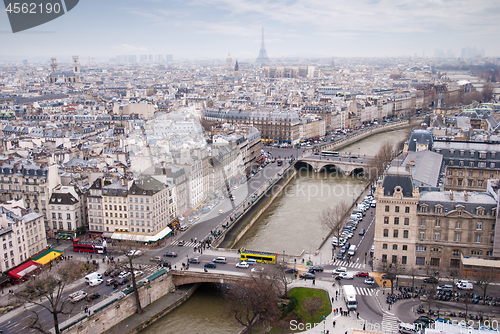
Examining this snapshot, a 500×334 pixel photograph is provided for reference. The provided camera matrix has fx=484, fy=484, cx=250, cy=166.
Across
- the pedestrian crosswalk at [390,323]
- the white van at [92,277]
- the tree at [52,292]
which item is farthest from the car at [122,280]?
the pedestrian crosswalk at [390,323]

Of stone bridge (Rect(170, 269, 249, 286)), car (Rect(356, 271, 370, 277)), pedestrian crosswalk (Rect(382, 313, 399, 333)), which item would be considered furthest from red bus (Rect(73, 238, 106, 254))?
pedestrian crosswalk (Rect(382, 313, 399, 333))

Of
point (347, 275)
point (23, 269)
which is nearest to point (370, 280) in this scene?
point (347, 275)

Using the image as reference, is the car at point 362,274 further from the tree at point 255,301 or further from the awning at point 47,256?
the awning at point 47,256

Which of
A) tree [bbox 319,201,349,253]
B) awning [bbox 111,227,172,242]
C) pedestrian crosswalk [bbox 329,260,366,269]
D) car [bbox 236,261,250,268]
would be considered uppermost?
tree [bbox 319,201,349,253]

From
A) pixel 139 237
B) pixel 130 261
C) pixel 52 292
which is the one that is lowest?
pixel 139 237

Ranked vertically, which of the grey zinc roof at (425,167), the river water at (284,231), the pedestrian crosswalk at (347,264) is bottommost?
the river water at (284,231)

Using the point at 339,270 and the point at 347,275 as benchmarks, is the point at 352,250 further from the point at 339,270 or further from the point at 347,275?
the point at 347,275

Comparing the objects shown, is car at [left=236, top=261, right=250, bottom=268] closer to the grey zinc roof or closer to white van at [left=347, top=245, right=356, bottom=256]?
white van at [left=347, top=245, right=356, bottom=256]
